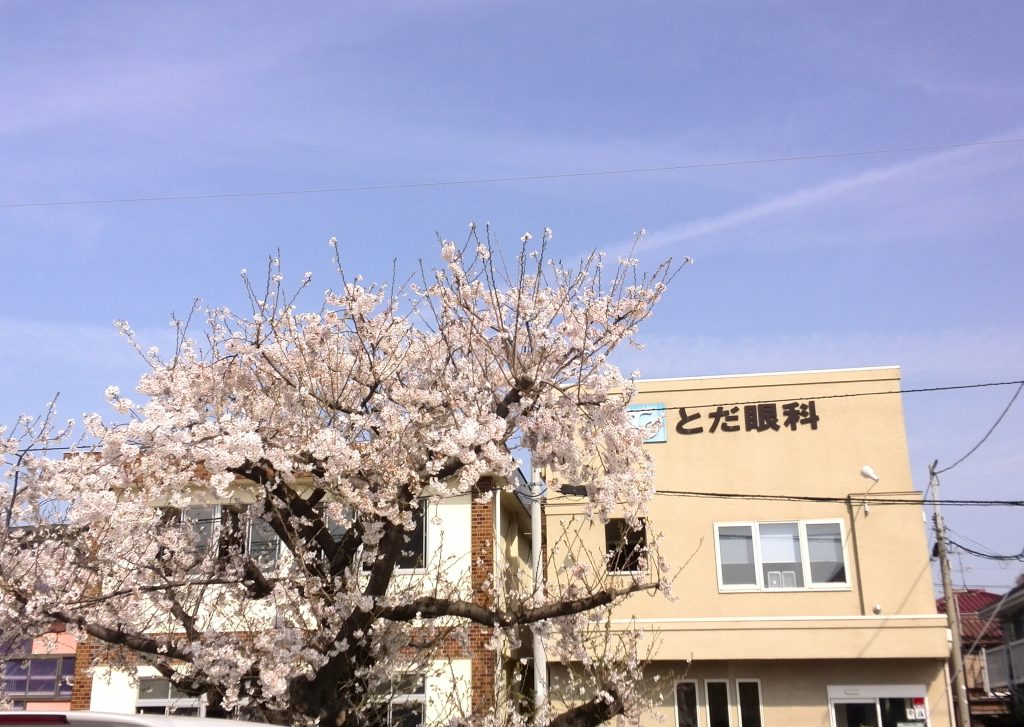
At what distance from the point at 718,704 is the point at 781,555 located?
115 inches

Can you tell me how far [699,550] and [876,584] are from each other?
3.17m

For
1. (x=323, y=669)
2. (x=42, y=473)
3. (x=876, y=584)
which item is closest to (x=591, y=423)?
(x=323, y=669)

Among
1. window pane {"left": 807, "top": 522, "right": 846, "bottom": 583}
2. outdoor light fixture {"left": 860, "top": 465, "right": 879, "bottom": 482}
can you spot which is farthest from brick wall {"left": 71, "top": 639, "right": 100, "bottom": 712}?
outdoor light fixture {"left": 860, "top": 465, "right": 879, "bottom": 482}

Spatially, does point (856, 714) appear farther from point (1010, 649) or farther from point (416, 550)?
point (1010, 649)

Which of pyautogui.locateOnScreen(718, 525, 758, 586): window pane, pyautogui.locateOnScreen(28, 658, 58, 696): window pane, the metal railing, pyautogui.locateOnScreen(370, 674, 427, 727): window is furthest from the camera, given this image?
the metal railing

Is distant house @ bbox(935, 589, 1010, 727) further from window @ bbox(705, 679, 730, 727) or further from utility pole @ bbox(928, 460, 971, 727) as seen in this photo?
window @ bbox(705, 679, 730, 727)

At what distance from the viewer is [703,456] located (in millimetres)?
18891

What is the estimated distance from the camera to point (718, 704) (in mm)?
17844

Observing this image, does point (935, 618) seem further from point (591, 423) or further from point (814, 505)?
point (591, 423)

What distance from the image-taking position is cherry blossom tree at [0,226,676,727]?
920 centimetres

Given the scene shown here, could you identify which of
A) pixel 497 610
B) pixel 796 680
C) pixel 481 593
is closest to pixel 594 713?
pixel 497 610

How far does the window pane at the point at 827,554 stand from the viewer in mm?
18031

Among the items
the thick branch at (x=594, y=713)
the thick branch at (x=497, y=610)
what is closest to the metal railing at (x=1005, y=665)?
the thick branch at (x=594, y=713)

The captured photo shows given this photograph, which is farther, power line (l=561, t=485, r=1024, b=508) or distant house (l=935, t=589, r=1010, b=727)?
distant house (l=935, t=589, r=1010, b=727)
